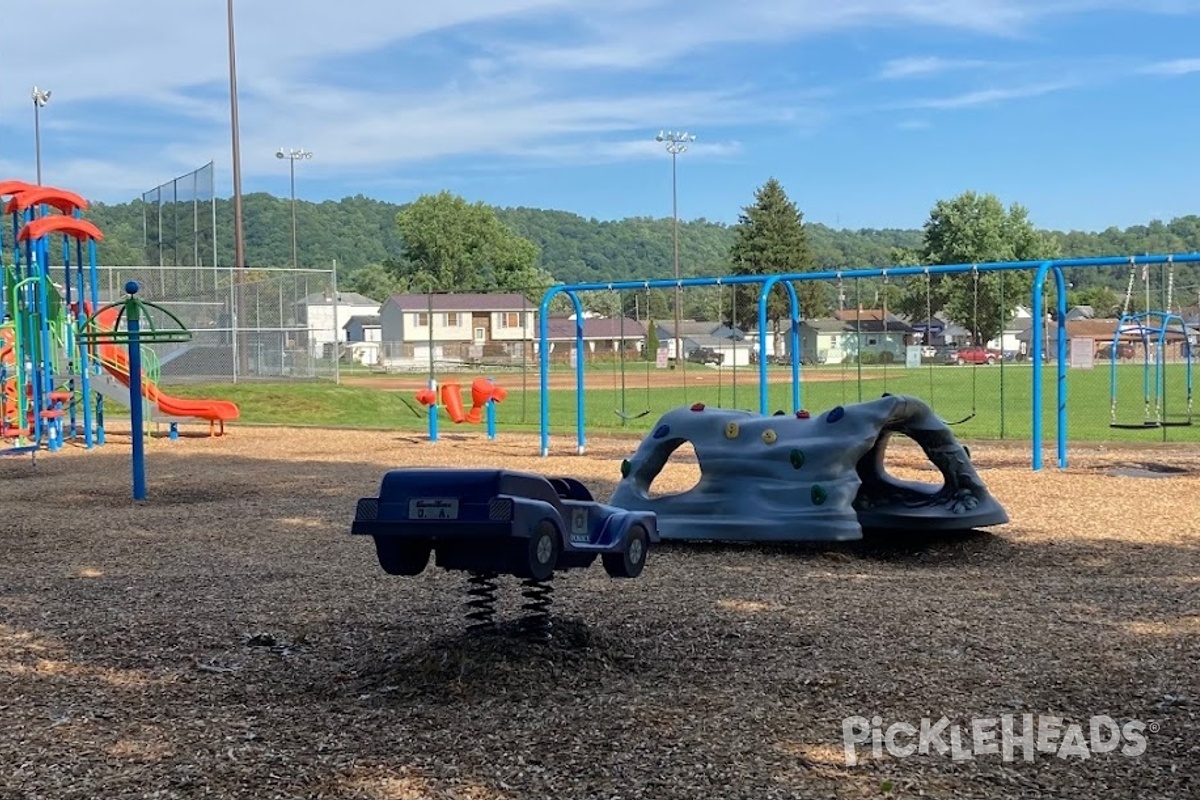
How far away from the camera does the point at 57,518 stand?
10.9 metres

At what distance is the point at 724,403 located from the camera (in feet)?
104

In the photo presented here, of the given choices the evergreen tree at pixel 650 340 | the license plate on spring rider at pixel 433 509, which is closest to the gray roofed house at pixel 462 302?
the evergreen tree at pixel 650 340

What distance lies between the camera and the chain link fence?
3309 centimetres

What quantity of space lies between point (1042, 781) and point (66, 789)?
2852mm

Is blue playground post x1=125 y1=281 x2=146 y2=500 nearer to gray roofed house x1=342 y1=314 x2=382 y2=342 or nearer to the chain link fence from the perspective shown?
the chain link fence

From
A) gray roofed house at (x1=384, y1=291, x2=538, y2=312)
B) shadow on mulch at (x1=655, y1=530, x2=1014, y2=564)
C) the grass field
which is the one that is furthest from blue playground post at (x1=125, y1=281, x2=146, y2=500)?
gray roofed house at (x1=384, y1=291, x2=538, y2=312)

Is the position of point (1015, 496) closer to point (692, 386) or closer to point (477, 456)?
point (477, 456)

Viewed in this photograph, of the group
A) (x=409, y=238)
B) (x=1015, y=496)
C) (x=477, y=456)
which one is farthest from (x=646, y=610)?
(x=409, y=238)

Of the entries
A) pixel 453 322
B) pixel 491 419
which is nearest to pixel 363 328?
pixel 453 322

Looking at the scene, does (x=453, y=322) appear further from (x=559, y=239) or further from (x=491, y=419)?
(x=559, y=239)

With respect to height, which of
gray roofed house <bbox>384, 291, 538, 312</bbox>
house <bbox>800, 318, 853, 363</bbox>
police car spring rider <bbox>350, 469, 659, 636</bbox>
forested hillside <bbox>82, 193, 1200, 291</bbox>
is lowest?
police car spring rider <bbox>350, 469, 659, 636</bbox>

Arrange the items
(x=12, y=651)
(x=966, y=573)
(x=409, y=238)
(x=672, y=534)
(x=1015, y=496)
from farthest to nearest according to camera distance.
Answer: (x=409, y=238), (x=1015, y=496), (x=672, y=534), (x=966, y=573), (x=12, y=651)

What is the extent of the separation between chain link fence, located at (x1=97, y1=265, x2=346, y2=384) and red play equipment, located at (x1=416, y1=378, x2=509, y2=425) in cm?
1126

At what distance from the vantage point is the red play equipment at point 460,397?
2012cm
